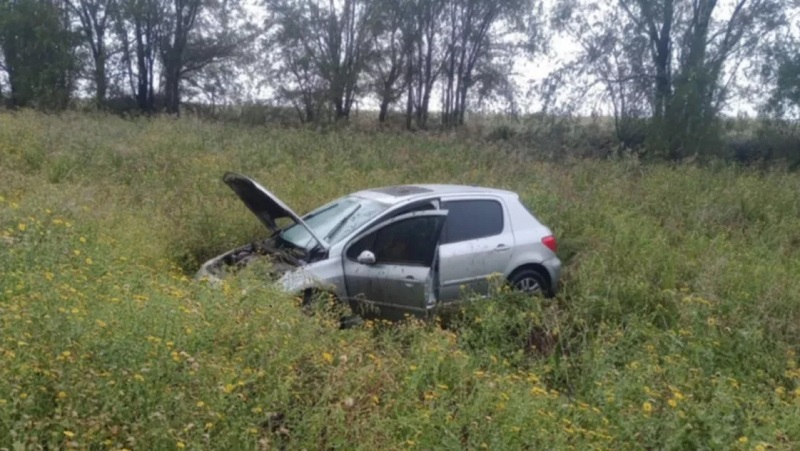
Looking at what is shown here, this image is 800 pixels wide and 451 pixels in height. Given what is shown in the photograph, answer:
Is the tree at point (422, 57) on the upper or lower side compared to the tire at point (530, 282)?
upper

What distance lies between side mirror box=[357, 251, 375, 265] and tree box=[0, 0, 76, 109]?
27039 mm

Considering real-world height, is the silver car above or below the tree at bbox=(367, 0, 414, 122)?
below

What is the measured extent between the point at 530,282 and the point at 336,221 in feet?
7.81

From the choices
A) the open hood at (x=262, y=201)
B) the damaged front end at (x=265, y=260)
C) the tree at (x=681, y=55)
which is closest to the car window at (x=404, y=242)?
the open hood at (x=262, y=201)

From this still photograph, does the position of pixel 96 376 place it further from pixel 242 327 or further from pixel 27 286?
pixel 27 286

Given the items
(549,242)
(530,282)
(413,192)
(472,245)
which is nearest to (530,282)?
(530,282)

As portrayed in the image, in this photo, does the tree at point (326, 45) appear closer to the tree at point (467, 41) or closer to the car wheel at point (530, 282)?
the tree at point (467, 41)

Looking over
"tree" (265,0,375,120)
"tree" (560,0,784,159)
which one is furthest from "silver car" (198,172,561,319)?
"tree" (265,0,375,120)

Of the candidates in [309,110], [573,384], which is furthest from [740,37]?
[573,384]

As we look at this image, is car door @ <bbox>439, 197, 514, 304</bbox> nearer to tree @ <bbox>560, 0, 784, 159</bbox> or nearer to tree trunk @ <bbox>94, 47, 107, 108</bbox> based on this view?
tree @ <bbox>560, 0, 784, 159</bbox>

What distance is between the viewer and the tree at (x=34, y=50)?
29312 millimetres

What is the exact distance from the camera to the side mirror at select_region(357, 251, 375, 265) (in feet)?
21.1

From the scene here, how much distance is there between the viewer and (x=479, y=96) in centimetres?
3238

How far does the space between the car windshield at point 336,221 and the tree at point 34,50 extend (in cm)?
2572
